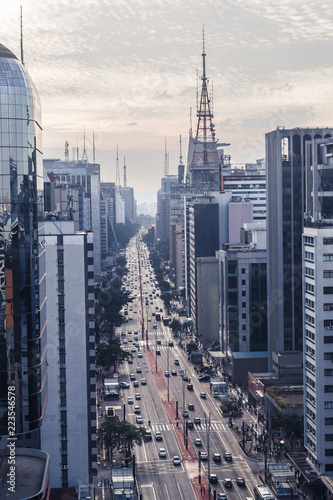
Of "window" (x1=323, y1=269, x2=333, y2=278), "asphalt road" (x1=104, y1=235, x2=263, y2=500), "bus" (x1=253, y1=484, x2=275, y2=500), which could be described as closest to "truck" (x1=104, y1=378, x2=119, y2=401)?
"asphalt road" (x1=104, y1=235, x2=263, y2=500)

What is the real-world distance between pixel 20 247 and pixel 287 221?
139ft

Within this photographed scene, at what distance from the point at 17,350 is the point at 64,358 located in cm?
1411

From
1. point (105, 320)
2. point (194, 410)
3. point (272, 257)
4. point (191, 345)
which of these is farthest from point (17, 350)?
point (105, 320)

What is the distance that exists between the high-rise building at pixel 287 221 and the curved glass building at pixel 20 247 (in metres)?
40.8

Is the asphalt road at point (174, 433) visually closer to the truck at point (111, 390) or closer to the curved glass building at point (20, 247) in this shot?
the truck at point (111, 390)

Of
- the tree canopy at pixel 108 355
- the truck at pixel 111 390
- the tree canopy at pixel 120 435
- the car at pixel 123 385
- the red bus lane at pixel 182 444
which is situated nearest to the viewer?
the red bus lane at pixel 182 444

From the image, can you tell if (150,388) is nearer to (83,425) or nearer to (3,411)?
(83,425)

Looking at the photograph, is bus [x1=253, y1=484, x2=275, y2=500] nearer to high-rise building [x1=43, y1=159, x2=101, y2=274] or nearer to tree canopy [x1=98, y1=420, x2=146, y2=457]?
tree canopy [x1=98, y1=420, x2=146, y2=457]

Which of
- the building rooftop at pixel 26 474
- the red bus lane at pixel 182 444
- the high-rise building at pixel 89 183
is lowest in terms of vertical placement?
the red bus lane at pixel 182 444

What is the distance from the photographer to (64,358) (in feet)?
133

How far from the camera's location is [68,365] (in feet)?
133

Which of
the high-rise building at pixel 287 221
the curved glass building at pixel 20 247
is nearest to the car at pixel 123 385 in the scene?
the high-rise building at pixel 287 221

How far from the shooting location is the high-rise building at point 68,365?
40000mm

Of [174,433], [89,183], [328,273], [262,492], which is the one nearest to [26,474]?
[262,492]
